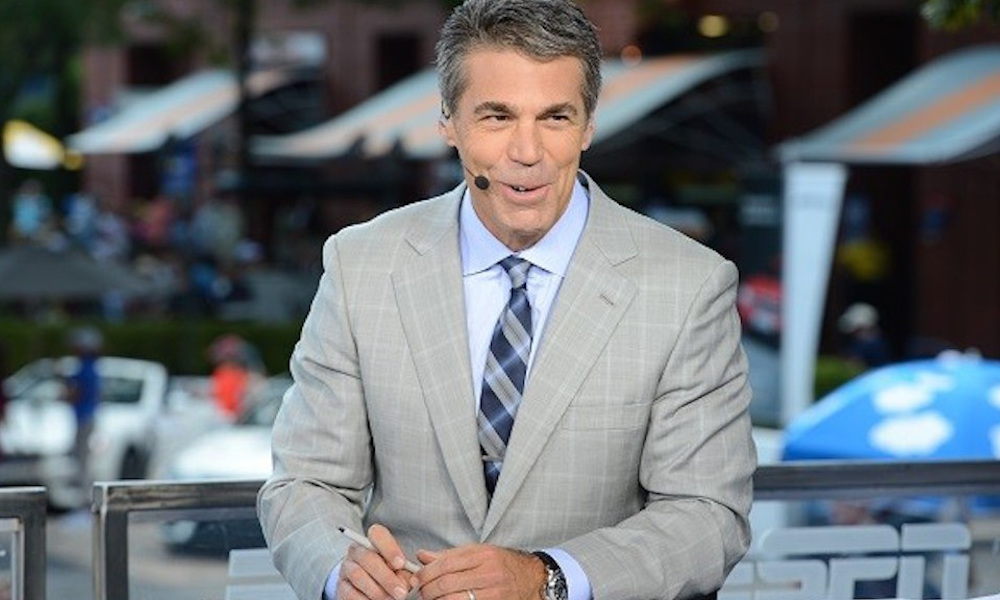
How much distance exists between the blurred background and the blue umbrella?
451cm

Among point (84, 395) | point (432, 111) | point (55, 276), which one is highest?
point (432, 111)

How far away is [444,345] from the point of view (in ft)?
12.3

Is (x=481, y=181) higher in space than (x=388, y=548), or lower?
higher

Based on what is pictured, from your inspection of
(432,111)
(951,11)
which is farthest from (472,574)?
(432,111)

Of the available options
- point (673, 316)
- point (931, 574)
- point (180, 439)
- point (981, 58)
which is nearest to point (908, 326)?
point (981, 58)

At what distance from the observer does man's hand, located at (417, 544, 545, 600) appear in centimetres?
343

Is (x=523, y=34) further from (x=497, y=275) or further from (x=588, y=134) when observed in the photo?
(x=497, y=275)

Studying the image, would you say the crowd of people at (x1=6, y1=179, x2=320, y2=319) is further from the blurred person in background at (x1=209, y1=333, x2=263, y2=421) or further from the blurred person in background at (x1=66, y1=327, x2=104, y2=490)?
the blurred person in background at (x1=66, y1=327, x2=104, y2=490)

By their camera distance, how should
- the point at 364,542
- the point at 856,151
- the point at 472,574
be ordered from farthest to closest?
the point at 856,151
the point at 364,542
the point at 472,574

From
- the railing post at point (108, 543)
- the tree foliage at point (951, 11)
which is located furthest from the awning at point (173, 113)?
the railing post at point (108, 543)

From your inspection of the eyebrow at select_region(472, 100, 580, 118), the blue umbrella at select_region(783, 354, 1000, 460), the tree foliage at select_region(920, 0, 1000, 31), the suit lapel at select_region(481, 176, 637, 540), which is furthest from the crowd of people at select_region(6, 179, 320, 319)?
the eyebrow at select_region(472, 100, 580, 118)

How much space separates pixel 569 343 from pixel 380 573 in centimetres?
50

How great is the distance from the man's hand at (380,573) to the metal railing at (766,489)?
1.73m

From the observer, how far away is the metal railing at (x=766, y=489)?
5188 millimetres
